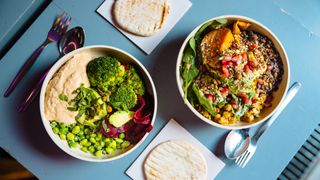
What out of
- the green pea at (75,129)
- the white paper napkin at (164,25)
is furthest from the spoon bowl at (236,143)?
the green pea at (75,129)

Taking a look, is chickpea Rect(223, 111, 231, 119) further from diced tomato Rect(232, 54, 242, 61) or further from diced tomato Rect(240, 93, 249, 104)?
diced tomato Rect(232, 54, 242, 61)

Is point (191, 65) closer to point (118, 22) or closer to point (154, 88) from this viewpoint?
point (154, 88)

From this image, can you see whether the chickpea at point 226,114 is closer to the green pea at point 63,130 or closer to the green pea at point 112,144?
the green pea at point 112,144

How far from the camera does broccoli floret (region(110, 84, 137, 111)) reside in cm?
173

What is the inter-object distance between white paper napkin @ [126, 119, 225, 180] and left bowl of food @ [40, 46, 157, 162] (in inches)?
4.7

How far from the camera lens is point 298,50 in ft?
6.38

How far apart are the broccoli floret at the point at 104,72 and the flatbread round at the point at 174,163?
386 millimetres

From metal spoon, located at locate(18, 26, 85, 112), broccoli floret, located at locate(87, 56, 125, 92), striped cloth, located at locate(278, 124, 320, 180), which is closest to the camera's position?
broccoli floret, located at locate(87, 56, 125, 92)

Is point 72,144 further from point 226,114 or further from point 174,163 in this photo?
point 226,114

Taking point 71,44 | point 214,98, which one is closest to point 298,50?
point 214,98

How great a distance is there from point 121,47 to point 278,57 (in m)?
0.72

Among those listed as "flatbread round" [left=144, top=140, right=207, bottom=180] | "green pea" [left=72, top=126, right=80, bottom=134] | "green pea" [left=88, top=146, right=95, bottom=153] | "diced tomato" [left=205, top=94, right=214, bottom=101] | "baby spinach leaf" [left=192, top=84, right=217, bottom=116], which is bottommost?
"green pea" [left=88, top=146, right=95, bottom=153]

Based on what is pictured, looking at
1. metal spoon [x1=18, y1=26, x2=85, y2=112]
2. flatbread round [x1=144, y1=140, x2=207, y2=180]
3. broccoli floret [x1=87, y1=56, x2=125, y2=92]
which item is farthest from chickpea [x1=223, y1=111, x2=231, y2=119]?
metal spoon [x1=18, y1=26, x2=85, y2=112]

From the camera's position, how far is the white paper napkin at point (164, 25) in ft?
6.16
